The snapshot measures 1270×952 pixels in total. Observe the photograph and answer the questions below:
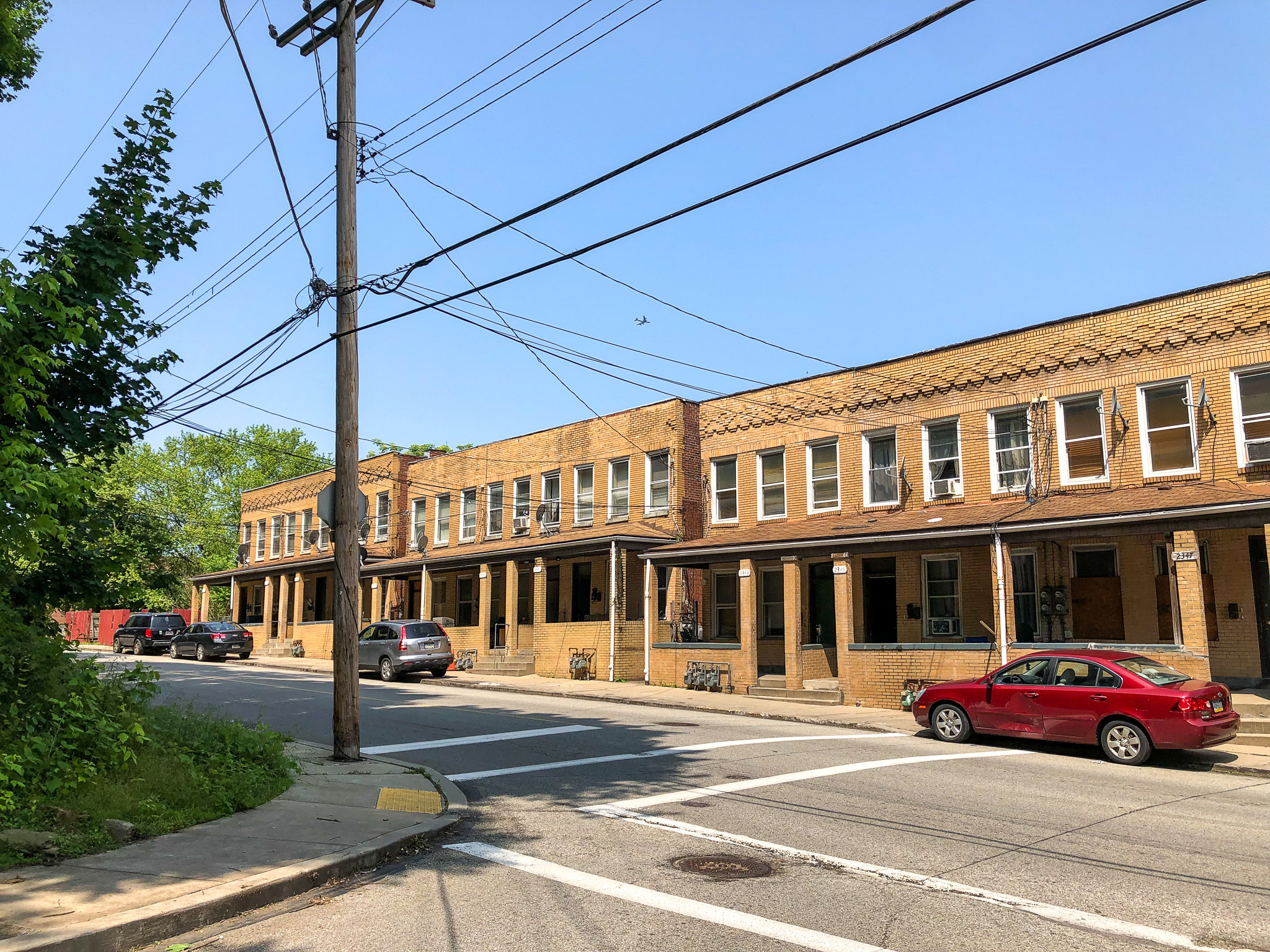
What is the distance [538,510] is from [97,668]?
22.9 metres

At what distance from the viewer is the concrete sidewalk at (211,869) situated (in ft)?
18.9

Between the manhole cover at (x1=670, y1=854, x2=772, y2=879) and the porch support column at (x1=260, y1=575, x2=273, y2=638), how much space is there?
1641 inches

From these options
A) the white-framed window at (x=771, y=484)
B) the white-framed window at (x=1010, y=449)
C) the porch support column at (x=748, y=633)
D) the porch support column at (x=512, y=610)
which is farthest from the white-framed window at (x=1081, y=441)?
the porch support column at (x=512, y=610)

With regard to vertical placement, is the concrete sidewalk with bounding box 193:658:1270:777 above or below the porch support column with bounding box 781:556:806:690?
below

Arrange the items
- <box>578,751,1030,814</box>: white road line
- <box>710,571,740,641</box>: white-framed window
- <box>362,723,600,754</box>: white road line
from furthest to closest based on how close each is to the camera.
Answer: <box>710,571,740,641</box>: white-framed window < <box>362,723,600,754</box>: white road line < <box>578,751,1030,814</box>: white road line

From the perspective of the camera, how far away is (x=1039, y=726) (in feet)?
46.5

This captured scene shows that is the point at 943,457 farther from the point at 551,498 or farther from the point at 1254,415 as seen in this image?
the point at 551,498

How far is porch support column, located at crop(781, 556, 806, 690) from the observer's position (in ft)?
72.7

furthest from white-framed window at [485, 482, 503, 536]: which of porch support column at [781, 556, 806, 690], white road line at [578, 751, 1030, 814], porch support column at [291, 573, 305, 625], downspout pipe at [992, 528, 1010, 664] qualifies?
white road line at [578, 751, 1030, 814]

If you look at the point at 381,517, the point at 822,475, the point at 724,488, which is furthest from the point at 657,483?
the point at 381,517

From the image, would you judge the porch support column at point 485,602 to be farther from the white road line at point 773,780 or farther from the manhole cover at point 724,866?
the manhole cover at point 724,866

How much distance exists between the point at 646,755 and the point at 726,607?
1456 centimetres

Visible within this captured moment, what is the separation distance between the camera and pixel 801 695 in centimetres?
2173

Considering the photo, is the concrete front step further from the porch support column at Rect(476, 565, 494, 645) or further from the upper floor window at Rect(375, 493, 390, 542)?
the upper floor window at Rect(375, 493, 390, 542)
